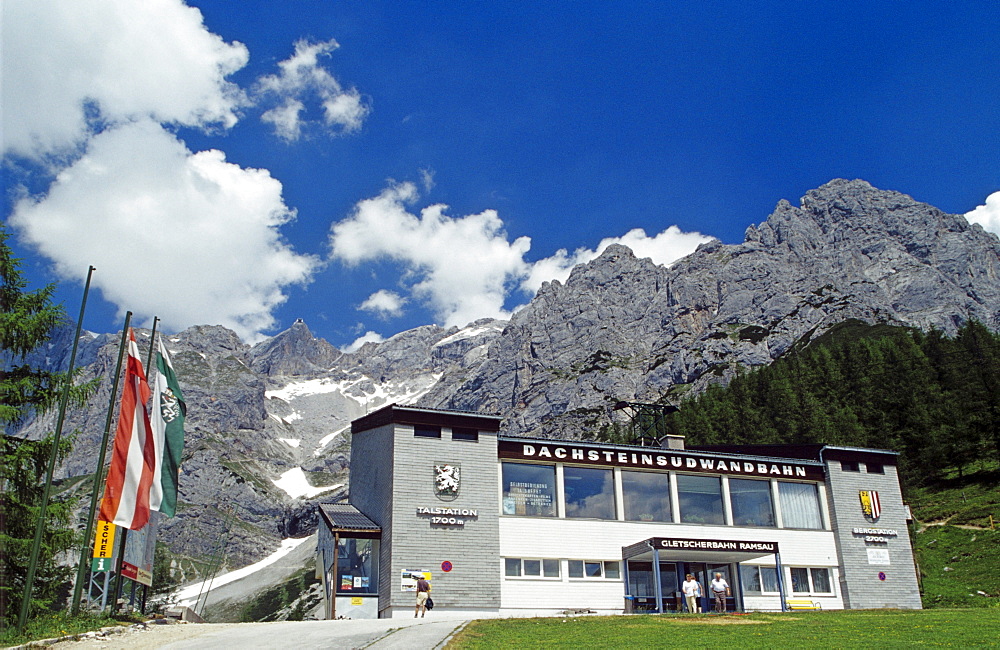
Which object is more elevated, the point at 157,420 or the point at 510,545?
the point at 157,420

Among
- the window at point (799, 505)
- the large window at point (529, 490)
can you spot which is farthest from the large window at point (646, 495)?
the window at point (799, 505)

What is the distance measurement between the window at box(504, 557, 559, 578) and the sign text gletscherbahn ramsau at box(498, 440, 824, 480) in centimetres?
497

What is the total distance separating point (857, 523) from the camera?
43438mm

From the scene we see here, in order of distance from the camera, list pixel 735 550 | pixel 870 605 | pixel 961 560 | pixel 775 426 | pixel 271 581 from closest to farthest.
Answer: pixel 735 550 → pixel 870 605 → pixel 961 560 → pixel 775 426 → pixel 271 581

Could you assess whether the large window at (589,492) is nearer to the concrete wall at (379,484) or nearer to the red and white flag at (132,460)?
the concrete wall at (379,484)

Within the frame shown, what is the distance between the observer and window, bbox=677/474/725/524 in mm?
40781

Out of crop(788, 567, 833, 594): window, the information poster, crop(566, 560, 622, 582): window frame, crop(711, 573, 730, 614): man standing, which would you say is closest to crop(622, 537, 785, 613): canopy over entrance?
crop(566, 560, 622, 582): window frame

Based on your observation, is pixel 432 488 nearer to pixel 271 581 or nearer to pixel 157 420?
pixel 157 420

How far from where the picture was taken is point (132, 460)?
22734 millimetres

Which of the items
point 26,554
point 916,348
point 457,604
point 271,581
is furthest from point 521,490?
point 271,581

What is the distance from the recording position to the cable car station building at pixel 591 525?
35.3m

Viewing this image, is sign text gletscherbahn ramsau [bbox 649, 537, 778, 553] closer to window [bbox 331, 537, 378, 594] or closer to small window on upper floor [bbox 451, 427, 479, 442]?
small window on upper floor [bbox 451, 427, 479, 442]

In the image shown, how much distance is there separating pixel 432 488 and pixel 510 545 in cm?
479

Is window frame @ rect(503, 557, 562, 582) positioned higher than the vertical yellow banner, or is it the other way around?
the vertical yellow banner
